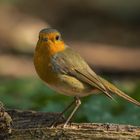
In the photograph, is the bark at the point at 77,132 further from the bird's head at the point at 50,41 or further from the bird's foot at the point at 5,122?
the bird's head at the point at 50,41

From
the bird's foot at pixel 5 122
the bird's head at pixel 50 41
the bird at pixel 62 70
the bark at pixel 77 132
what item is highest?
the bird's head at pixel 50 41

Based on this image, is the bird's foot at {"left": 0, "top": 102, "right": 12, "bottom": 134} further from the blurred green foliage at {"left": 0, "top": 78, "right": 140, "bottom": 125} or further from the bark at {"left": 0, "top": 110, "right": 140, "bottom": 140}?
the blurred green foliage at {"left": 0, "top": 78, "right": 140, "bottom": 125}

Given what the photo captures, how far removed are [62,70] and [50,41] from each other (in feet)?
0.75

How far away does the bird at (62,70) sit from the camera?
4652 millimetres

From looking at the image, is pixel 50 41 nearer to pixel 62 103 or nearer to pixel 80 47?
pixel 62 103

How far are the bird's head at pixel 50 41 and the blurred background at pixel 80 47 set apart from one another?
75 centimetres

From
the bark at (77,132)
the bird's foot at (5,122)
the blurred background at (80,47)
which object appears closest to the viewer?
the bark at (77,132)

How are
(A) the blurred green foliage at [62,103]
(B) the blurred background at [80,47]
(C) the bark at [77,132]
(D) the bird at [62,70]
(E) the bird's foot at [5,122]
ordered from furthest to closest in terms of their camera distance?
(B) the blurred background at [80,47] → (A) the blurred green foliage at [62,103] → (D) the bird at [62,70] → (E) the bird's foot at [5,122] → (C) the bark at [77,132]

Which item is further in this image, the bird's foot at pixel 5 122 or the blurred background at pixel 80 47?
the blurred background at pixel 80 47

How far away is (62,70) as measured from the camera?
187 inches

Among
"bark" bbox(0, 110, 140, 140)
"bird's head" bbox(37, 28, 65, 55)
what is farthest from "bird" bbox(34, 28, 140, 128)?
"bark" bbox(0, 110, 140, 140)

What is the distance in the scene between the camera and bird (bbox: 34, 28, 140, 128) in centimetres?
465

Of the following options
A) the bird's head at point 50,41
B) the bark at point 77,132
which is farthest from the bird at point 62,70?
the bark at point 77,132

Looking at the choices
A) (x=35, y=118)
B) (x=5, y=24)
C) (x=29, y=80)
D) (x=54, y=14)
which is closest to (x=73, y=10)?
(x=54, y=14)
